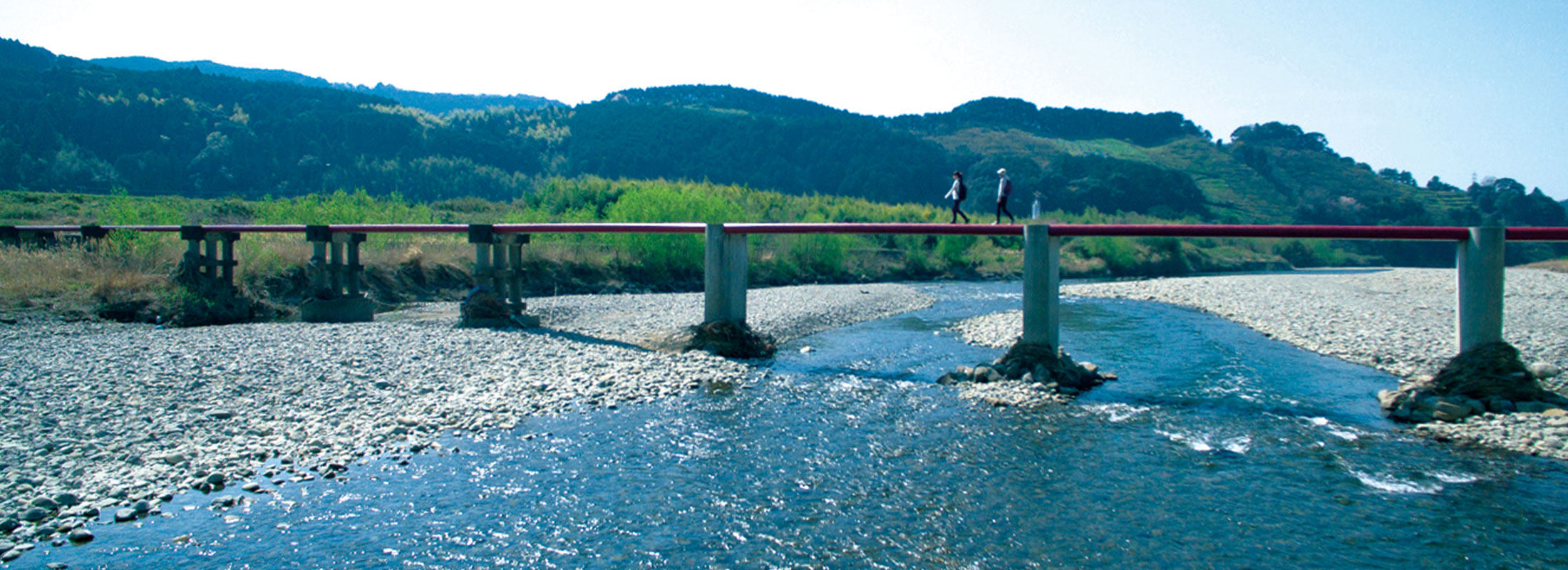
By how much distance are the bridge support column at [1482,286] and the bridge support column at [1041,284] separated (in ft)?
16.0

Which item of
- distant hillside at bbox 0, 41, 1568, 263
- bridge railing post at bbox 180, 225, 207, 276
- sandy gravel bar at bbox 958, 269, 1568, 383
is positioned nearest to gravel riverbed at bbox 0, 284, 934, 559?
bridge railing post at bbox 180, 225, 207, 276

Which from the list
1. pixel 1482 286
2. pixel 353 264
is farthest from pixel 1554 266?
pixel 353 264

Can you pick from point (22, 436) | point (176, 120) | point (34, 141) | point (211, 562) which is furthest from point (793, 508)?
point (176, 120)

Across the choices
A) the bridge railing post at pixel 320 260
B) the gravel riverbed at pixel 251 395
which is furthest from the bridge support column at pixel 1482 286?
the bridge railing post at pixel 320 260

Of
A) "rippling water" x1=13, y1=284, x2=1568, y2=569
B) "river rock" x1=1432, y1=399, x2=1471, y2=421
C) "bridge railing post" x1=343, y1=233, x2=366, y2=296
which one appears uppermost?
"bridge railing post" x1=343, y1=233, x2=366, y2=296

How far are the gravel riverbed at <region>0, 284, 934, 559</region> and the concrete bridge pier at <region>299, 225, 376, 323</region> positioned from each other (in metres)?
2.11

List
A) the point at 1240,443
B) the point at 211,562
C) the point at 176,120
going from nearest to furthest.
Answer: the point at 211,562, the point at 1240,443, the point at 176,120

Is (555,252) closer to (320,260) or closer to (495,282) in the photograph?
(320,260)

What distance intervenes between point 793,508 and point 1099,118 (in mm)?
176178

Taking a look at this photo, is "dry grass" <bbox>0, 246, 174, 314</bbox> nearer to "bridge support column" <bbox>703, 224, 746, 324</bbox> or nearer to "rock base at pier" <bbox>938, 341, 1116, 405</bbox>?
"bridge support column" <bbox>703, 224, 746, 324</bbox>

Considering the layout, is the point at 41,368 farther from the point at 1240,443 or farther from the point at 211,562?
the point at 1240,443

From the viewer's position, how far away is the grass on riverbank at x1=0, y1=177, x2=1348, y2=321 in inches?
781

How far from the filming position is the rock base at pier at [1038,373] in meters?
12.4

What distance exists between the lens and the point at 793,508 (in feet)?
24.9
